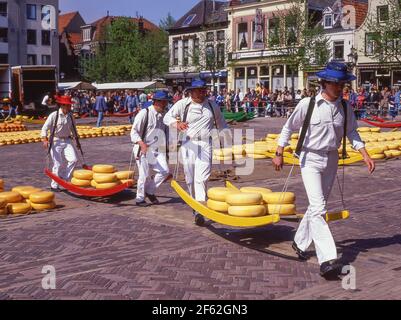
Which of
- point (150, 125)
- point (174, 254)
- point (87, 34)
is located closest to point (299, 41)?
point (150, 125)

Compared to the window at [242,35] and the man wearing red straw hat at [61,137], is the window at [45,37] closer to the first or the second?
the window at [242,35]

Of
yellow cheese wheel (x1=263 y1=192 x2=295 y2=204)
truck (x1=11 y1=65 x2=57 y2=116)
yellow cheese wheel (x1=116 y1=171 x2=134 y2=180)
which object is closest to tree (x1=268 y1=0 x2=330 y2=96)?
truck (x1=11 y1=65 x2=57 y2=116)

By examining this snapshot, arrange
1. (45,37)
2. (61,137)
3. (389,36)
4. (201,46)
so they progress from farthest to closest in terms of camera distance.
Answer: (45,37) < (201,46) < (389,36) < (61,137)

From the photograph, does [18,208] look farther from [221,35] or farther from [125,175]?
[221,35]

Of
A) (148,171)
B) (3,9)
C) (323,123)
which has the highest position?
(3,9)

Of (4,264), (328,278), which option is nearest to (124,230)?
(4,264)

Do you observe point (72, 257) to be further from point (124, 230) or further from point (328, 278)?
point (328, 278)

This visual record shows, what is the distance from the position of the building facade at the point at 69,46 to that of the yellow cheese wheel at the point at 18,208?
68054 millimetres

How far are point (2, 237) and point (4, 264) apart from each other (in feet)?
4.50

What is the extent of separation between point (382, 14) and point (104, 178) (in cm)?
3150

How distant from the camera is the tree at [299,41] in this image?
134 feet

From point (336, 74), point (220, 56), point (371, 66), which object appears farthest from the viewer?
point (220, 56)

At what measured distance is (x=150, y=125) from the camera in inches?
380

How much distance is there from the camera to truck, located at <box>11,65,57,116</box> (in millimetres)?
36719
